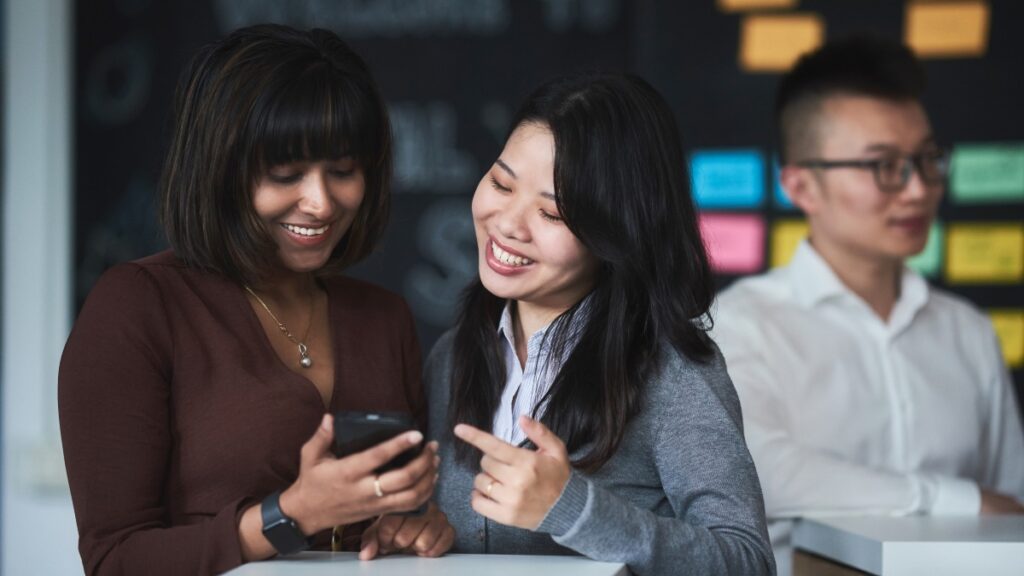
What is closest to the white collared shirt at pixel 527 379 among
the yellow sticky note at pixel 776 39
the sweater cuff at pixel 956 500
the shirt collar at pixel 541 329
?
the shirt collar at pixel 541 329

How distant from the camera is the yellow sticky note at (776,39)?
3314 mm

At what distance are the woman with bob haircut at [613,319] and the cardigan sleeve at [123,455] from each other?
0.35m

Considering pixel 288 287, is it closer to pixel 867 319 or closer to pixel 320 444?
pixel 320 444

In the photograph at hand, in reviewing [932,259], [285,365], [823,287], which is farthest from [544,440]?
[932,259]

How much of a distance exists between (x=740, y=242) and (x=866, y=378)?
2.61ft

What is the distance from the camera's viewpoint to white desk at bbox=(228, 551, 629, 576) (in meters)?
1.41

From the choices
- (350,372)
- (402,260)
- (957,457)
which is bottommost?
(957,457)

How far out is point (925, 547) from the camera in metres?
1.72

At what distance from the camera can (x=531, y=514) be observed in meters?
1.40

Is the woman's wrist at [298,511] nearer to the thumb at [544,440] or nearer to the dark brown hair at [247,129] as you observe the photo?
the thumb at [544,440]

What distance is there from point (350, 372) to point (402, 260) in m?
1.96

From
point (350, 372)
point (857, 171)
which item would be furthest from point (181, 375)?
point (857, 171)

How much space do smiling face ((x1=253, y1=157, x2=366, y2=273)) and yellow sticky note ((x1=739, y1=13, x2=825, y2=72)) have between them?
1.89 m

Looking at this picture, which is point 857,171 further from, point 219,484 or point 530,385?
point 219,484
